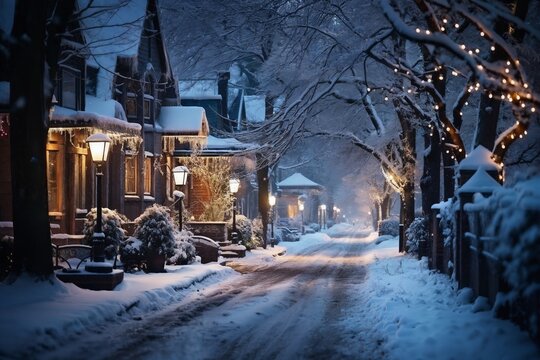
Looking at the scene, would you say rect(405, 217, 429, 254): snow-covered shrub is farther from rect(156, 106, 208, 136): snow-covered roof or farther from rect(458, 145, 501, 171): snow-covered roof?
rect(156, 106, 208, 136): snow-covered roof

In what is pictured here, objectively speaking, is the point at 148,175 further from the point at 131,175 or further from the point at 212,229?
the point at 212,229

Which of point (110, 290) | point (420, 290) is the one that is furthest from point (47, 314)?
point (420, 290)

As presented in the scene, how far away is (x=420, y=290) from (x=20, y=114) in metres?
8.81

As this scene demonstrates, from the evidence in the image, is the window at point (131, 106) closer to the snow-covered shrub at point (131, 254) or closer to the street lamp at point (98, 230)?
the snow-covered shrub at point (131, 254)

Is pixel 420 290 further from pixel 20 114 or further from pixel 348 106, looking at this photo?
pixel 348 106

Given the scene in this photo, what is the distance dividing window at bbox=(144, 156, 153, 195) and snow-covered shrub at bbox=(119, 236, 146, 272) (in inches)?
437

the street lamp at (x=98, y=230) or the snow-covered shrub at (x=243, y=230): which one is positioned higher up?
the street lamp at (x=98, y=230)

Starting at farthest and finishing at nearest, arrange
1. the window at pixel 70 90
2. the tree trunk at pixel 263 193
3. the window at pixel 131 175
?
the tree trunk at pixel 263 193
the window at pixel 131 175
the window at pixel 70 90

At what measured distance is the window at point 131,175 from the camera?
28516 millimetres

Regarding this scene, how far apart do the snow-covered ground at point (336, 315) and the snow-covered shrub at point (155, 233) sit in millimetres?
1148

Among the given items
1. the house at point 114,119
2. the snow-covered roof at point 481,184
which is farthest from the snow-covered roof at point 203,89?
the snow-covered roof at point 481,184

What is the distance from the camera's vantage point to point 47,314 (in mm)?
10609

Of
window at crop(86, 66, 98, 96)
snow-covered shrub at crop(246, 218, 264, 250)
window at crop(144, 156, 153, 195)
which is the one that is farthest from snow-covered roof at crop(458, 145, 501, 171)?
snow-covered shrub at crop(246, 218, 264, 250)

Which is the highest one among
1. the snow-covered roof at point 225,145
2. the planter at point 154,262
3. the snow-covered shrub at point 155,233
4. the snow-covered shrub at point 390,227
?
the snow-covered roof at point 225,145
